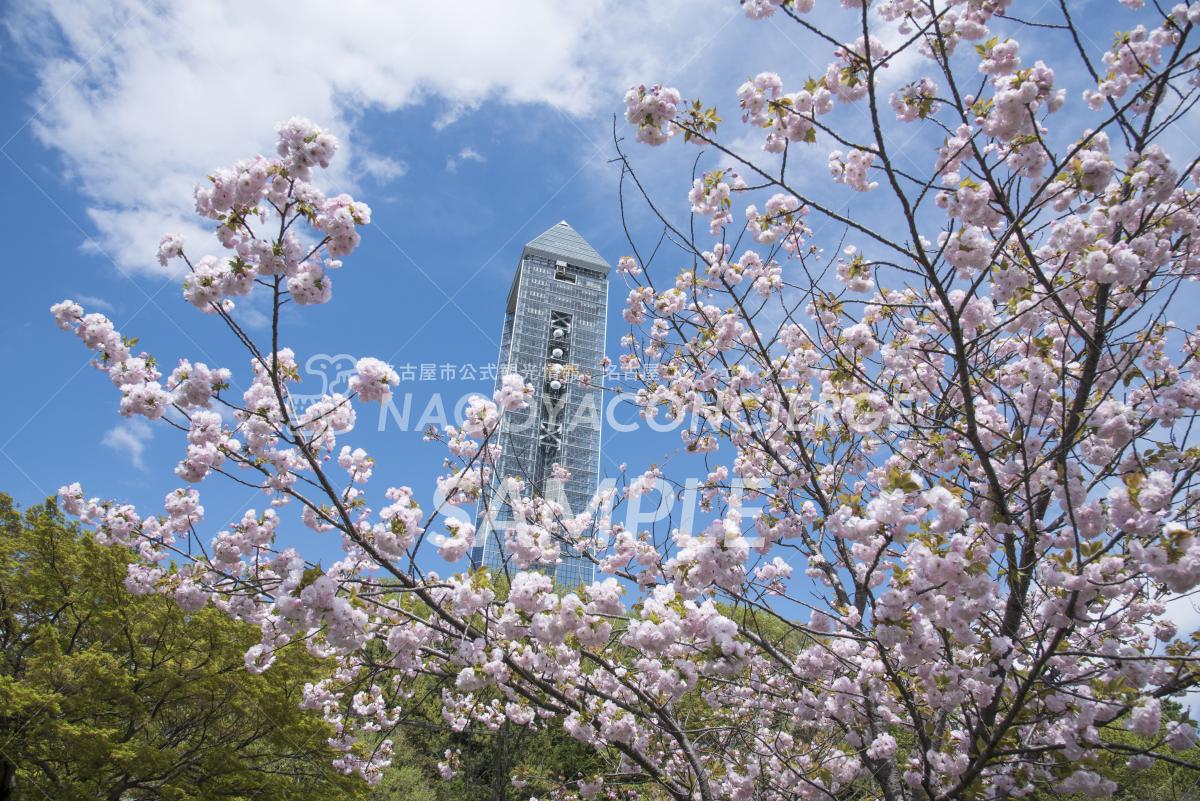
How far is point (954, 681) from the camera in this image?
3133 millimetres

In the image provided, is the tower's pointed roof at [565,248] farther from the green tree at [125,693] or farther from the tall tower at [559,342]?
the green tree at [125,693]

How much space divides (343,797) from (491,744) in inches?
304

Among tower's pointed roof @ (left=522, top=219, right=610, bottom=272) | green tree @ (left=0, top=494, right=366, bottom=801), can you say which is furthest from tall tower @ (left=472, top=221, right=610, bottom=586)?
green tree @ (left=0, top=494, right=366, bottom=801)

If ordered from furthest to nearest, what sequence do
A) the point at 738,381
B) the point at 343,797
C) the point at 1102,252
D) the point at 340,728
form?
the point at 343,797, the point at 340,728, the point at 738,381, the point at 1102,252

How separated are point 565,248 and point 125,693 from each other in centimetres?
4923

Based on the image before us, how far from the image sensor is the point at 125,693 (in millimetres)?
7574

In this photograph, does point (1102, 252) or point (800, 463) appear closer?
point (1102, 252)

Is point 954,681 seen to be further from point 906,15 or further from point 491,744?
point 491,744

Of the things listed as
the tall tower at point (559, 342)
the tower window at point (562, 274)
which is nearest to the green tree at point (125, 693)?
the tall tower at point (559, 342)

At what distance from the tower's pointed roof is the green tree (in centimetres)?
4610

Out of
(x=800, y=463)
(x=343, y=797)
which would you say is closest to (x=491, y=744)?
(x=343, y=797)

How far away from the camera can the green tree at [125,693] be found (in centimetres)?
735

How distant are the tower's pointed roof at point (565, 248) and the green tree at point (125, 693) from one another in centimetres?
4610

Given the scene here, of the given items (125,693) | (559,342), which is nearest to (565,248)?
(559,342)
